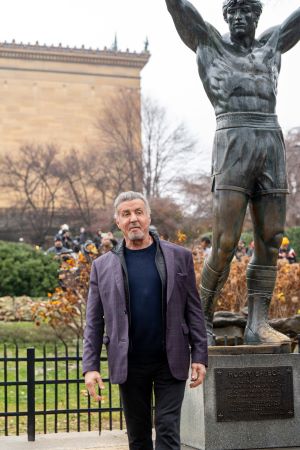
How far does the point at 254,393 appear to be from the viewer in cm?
646

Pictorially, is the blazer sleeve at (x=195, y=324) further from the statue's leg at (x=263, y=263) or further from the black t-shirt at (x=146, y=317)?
the statue's leg at (x=263, y=263)

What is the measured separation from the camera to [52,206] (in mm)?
45594

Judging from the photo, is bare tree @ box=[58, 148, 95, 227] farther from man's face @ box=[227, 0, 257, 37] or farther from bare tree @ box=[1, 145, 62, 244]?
man's face @ box=[227, 0, 257, 37]

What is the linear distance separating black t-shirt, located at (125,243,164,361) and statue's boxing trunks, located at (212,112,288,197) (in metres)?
1.94

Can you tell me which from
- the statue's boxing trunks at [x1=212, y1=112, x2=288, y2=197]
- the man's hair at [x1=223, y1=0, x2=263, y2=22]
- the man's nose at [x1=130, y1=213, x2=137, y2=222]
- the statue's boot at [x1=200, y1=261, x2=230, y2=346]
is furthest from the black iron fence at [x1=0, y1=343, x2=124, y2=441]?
the man's hair at [x1=223, y1=0, x2=263, y2=22]

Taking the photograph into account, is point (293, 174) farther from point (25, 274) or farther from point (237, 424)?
point (237, 424)

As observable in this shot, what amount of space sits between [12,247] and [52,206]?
23.4 m

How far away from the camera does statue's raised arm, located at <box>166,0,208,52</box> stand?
6.80m

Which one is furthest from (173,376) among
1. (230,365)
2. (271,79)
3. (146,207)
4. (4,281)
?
(4,281)

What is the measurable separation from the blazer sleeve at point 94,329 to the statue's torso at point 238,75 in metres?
2.34

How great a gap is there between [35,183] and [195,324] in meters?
42.4

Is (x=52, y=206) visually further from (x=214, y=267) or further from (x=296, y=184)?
(x=214, y=267)

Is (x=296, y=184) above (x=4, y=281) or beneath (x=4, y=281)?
above

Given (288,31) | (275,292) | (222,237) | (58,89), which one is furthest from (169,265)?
(58,89)
